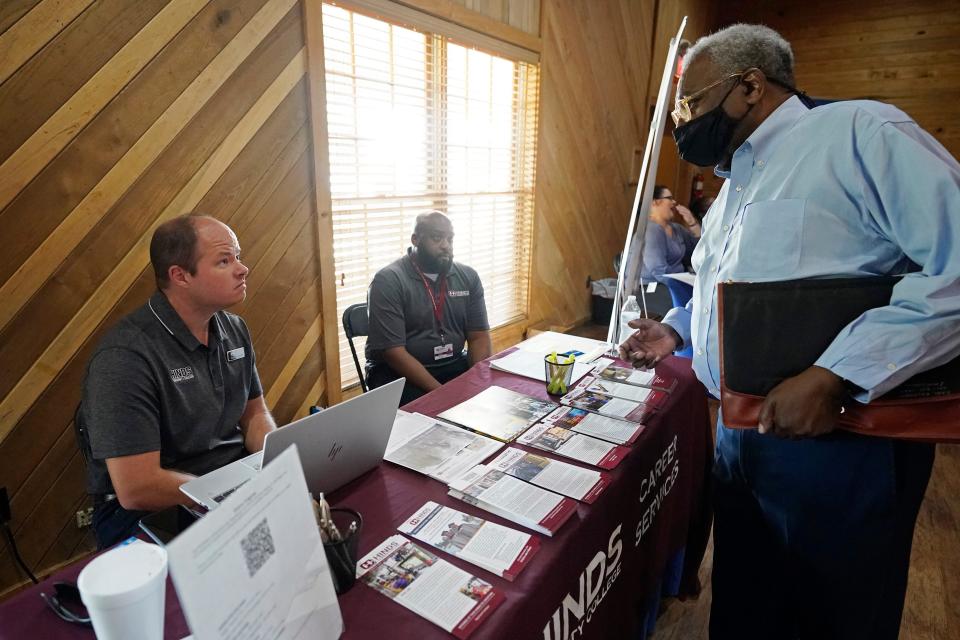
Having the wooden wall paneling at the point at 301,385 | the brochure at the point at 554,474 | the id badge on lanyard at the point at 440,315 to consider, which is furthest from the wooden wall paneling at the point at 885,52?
the brochure at the point at 554,474

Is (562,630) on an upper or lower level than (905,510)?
lower

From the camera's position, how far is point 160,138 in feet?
6.47

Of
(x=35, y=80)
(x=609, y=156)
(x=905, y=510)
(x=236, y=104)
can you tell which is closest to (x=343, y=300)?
(x=236, y=104)

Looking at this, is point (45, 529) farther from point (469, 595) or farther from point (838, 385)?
point (838, 385)

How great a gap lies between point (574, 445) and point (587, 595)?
34cm

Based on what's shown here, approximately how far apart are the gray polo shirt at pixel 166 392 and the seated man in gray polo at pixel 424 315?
2.47 ft

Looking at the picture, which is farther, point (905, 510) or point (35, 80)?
point (35, 80)

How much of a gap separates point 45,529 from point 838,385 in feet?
7.98

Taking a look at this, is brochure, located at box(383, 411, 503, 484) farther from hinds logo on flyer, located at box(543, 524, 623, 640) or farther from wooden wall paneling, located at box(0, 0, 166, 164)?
wooden wall paneling, located at box(0, 0, 166, 164)

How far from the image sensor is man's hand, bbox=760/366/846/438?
994mm

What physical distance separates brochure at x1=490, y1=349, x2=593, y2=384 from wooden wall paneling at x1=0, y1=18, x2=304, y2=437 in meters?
1.36

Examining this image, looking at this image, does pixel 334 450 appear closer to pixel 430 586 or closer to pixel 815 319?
pixel 430 586

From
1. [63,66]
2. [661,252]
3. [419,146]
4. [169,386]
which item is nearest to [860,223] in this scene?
[169,386]

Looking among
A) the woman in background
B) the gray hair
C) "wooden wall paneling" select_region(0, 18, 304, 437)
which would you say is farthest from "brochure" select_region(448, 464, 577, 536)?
the woman in background
